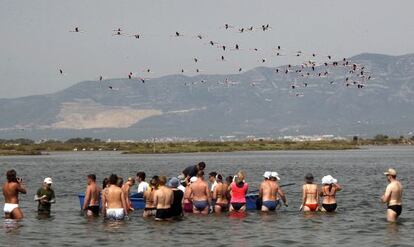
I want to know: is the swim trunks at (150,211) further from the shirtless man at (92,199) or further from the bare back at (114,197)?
the bare back at (114,197)

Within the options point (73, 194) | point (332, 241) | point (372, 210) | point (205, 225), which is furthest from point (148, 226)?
point (73, 194)

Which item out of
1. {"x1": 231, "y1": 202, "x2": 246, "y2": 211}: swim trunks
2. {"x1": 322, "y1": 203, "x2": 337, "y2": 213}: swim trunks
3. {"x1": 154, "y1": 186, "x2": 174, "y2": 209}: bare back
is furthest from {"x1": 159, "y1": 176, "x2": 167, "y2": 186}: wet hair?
{"x1": 322, "y1": 203, "x2": 337, "y2": 213}: swim trunks

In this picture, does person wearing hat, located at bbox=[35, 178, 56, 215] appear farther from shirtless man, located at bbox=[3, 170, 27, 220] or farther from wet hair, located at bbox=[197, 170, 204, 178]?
wet hair, located at bbox=[197, 170, 204, 178]

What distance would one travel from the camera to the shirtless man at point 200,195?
36.9 m

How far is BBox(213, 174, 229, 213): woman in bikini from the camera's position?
38688 mm

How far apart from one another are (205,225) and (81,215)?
→ 26.1ft

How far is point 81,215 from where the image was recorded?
1629 inches

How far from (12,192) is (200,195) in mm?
8291

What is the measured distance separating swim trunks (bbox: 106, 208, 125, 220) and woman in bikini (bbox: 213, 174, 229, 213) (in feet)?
Result: 18.9

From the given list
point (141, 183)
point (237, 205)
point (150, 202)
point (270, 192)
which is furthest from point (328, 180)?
point (141, 183)

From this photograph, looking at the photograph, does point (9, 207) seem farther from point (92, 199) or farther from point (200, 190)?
point (200, 190)

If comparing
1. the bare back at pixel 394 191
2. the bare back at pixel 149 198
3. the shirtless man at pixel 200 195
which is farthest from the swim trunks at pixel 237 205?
the bare back at pixel 394 191

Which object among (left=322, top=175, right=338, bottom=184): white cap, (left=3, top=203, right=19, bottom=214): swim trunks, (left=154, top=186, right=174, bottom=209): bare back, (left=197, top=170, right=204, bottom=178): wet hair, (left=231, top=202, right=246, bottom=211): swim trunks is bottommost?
(left=231, top=202, right=246, bottom=211): swim trunks

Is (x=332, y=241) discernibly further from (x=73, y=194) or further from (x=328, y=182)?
(x=73, y=194)
